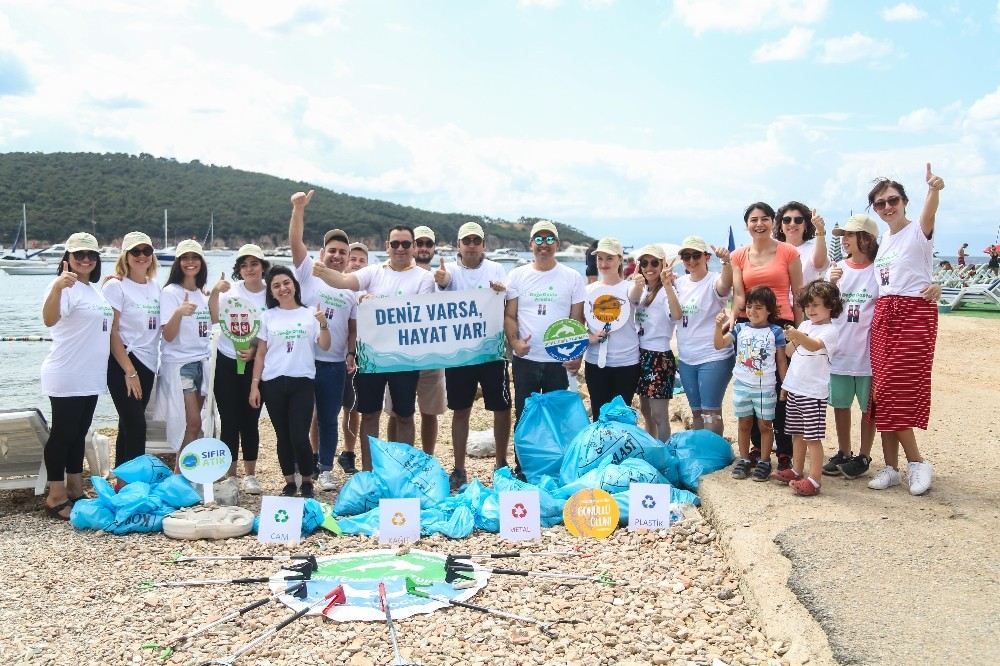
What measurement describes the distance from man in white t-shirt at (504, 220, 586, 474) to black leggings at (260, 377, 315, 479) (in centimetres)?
164

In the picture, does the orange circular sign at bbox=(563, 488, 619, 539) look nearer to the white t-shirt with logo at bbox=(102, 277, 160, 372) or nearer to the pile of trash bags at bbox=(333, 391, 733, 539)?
the pile of trash bags at bbox=(333, 391, 733, 539)

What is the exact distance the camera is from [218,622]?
3768 millimetres

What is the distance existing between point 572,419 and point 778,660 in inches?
119

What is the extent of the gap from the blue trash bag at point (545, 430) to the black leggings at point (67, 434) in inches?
124

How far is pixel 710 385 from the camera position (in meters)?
5.93

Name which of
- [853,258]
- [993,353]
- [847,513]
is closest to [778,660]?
[847,513]

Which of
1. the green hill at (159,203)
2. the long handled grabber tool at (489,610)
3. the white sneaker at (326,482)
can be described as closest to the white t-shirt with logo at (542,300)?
the white sneaker at (326,482)

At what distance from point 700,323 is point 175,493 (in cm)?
400

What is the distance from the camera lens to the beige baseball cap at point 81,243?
17.8 feet

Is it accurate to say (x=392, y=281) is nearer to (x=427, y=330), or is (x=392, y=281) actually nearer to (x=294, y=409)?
(x=427, y=330)

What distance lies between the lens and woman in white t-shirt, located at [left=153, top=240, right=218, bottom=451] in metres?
6.06

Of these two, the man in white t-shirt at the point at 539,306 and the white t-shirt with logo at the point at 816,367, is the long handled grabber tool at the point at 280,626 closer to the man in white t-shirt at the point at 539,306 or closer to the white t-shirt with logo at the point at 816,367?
the man in white t-shirt at the point at 539,306

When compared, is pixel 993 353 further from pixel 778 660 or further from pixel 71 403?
pixel 71 403

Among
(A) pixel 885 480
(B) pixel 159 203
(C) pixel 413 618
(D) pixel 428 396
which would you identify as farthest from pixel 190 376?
(B) pixel 159 203
